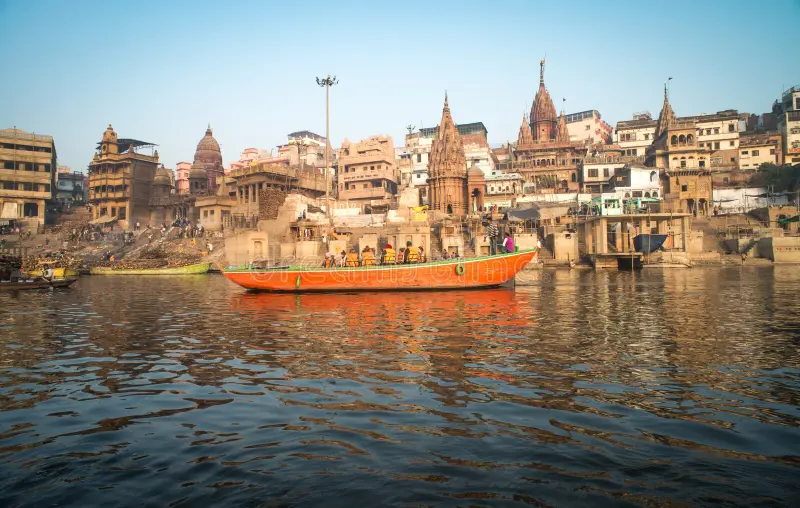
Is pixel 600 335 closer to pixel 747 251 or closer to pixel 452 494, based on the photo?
pixel 452 494

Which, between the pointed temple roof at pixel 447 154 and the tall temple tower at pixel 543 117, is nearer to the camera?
the pointed temple roof at pixel 447 154

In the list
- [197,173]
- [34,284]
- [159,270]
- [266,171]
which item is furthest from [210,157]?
[34,284]

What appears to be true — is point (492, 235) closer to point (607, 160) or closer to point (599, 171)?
point (599, 171)

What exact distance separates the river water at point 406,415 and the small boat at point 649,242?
109 ft

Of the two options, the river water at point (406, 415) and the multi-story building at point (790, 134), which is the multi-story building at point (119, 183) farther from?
the multi-story building at point (790, 134)

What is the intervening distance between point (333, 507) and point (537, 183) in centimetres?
7273

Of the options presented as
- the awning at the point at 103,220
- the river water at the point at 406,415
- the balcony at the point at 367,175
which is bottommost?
the river water at the point at 406,415

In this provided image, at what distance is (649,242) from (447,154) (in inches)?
1161

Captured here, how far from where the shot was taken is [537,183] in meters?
72.0

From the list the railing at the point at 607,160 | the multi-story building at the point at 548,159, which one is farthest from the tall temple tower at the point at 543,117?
the railing at the point at 607,160

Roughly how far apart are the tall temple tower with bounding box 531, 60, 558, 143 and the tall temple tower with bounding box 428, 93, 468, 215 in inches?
1109

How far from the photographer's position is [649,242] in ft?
139

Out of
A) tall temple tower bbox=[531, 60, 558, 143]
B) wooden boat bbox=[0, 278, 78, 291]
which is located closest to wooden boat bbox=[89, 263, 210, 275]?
wooden boat bbox=[0, 278, 78, 291]

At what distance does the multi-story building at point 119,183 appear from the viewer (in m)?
72.1
